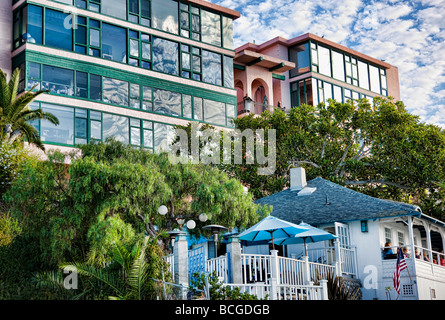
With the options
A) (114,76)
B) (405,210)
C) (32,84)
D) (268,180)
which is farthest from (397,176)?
(32,84)

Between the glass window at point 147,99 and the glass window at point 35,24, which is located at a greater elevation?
the glass window at point 35,24

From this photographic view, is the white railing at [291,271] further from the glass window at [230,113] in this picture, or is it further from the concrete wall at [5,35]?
the concrete wall at [5,35]

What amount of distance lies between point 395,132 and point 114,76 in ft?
55.0

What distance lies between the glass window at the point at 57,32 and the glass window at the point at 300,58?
Answer: 20.2 meters

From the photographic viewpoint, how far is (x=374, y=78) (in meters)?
52.0

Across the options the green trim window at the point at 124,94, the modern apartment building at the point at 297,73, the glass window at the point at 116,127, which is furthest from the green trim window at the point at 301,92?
the glass window at the point at 116,127

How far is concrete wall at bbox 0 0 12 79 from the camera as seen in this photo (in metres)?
32.2

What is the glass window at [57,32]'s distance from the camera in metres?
31.6

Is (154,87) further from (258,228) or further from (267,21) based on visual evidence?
(258,228)

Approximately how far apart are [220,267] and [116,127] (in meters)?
18.2

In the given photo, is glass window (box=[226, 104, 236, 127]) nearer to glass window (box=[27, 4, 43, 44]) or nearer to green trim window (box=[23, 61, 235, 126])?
green trim window (box=[23, 61, 235, 126])

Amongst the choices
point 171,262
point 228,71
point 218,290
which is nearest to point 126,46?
point 228,71

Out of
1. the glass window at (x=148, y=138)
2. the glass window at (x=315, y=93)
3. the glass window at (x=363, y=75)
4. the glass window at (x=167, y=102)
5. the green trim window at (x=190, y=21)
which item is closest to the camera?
the glass window at (x=148, y=138)

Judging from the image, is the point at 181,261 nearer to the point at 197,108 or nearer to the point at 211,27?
the point at 197,108
